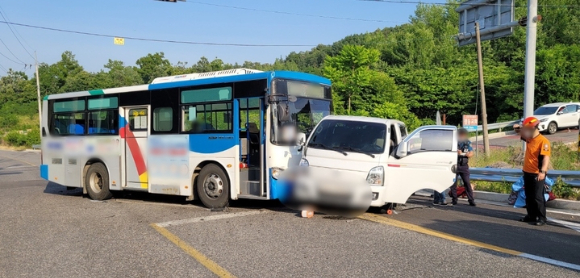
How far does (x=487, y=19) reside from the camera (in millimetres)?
18656

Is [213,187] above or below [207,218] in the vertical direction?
above

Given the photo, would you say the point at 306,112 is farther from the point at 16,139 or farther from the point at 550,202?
the point at 16,139

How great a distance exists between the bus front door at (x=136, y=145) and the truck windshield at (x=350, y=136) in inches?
186

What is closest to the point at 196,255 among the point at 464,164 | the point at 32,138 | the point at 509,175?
the point at 464,164

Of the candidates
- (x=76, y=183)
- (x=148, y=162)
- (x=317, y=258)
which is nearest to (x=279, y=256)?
(x=317, y=258)

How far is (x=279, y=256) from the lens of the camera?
6.46 m

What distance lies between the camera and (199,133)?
10930mm

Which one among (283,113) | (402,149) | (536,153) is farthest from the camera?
(283,113)

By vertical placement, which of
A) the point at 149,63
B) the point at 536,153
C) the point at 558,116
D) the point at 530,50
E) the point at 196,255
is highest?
the point at 149,63

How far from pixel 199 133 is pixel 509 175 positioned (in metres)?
7.77

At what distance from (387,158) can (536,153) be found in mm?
2480

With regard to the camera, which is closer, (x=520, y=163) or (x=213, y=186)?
(x=213, y=186)

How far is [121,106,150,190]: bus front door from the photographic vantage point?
39.6 ft

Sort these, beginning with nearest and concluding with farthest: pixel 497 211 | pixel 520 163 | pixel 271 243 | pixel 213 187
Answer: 1. pixel 271 243
2. pixel 497 211
3. pixel 213 187
4. pixel 520 163
